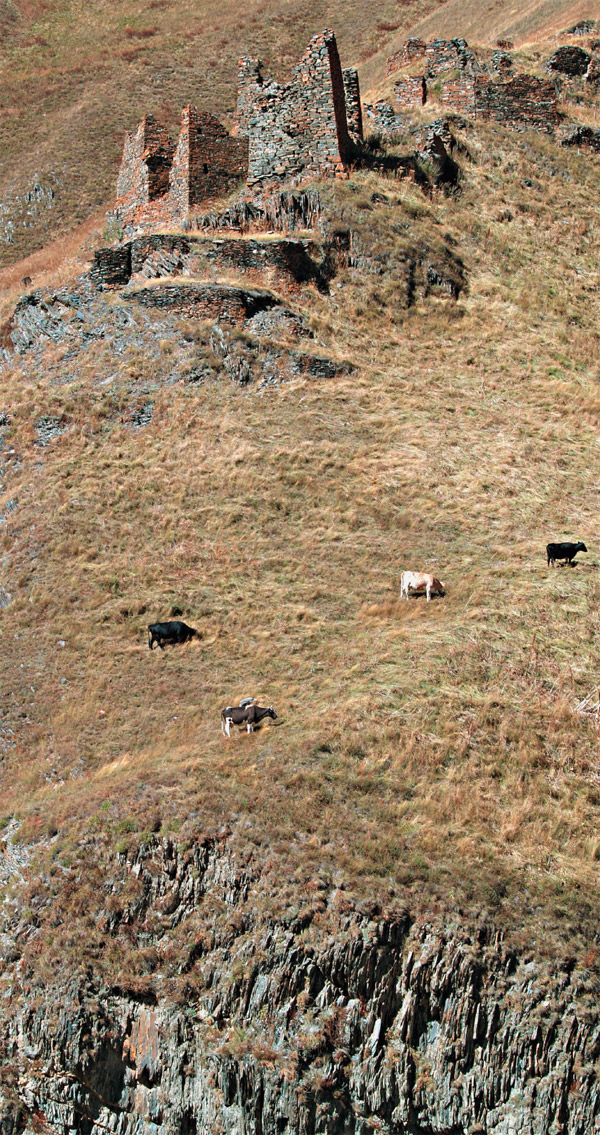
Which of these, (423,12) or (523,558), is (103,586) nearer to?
(523,558)

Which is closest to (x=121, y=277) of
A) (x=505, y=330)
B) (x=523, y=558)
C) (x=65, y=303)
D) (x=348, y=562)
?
(x=65, y=303)

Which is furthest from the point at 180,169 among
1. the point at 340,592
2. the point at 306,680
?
the point at 306,680

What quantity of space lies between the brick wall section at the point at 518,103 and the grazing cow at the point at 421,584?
23.8m

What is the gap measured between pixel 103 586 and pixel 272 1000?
31.6 feet

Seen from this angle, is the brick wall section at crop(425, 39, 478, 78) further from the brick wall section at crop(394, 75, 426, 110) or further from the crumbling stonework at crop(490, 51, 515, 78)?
the brick wall section at crop(394, 75, 426, 110)

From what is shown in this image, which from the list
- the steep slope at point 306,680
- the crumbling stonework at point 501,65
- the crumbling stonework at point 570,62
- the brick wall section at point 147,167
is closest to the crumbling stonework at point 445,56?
the crumbling stonework at point 501,65

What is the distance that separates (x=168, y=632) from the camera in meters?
17.8

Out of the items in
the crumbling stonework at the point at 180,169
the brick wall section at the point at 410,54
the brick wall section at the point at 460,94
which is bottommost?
the crumbling stonework at the point at 180,169

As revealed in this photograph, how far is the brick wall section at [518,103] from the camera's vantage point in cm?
3559

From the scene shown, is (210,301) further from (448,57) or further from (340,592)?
(448,57)

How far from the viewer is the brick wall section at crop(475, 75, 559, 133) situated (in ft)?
117

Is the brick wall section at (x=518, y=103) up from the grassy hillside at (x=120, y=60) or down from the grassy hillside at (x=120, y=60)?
down

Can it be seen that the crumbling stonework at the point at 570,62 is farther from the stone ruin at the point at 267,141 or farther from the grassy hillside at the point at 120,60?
the stone ruin at the point at 267,141

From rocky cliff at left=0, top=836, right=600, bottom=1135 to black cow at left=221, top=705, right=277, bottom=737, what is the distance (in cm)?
297
